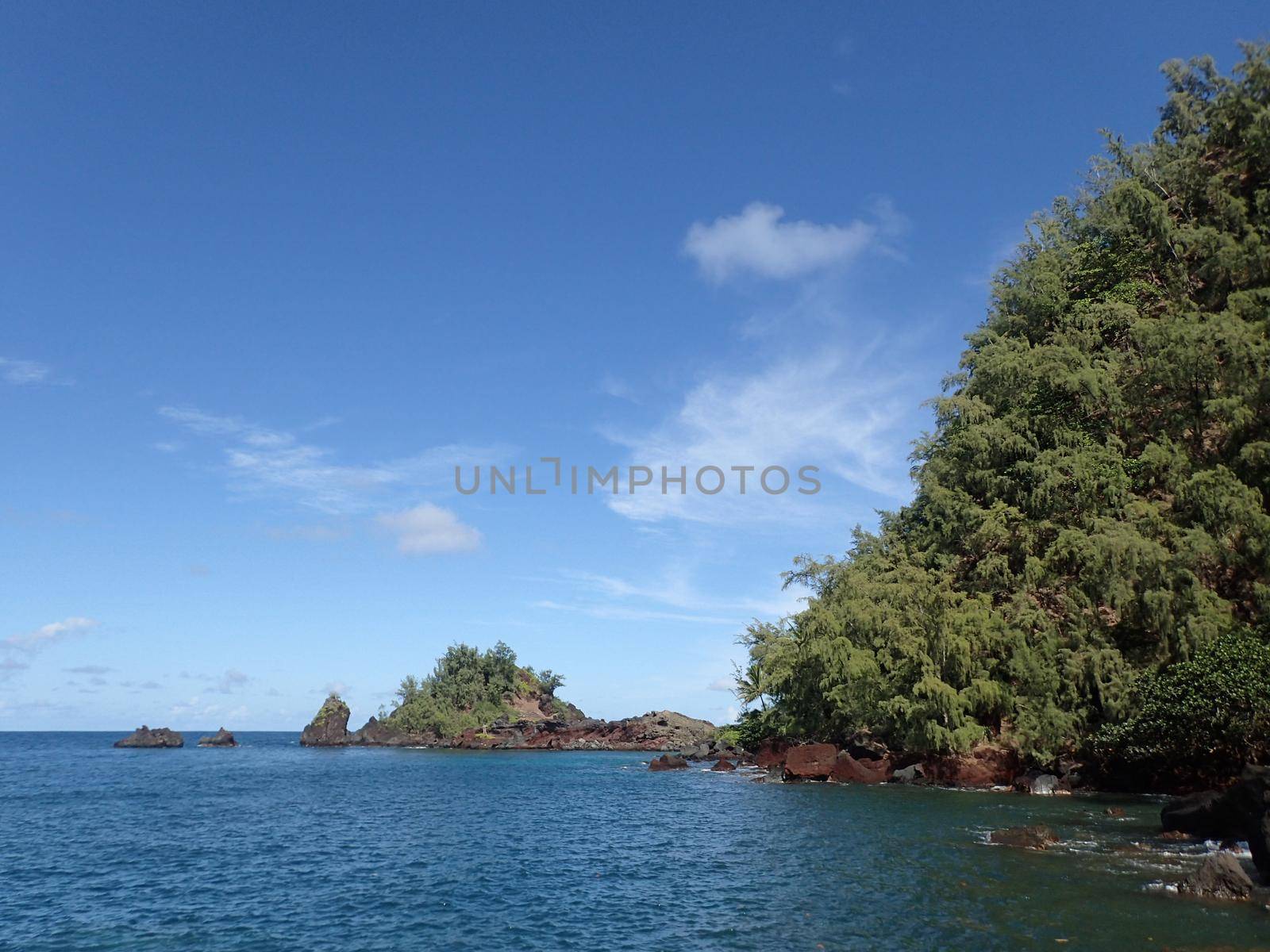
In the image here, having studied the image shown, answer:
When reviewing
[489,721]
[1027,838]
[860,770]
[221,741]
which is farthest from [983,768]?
[221,741]

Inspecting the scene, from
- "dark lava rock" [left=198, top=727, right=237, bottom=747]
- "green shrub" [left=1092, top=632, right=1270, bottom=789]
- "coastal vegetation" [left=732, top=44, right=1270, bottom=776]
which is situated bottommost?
"dark lava rock" [left=198, top=727, right=237, bottom=747]

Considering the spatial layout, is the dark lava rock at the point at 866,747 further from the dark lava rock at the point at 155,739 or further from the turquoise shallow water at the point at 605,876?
the dark lava rock at the point at 155,739

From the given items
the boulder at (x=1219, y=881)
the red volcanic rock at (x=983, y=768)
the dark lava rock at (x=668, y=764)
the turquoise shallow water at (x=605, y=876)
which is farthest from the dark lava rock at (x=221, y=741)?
the boulder at (x=1219, y=881)

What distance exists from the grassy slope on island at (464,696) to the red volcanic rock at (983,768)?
109 metres

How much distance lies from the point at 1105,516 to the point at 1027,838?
86.2ft

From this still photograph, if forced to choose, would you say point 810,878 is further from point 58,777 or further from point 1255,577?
point 58,777

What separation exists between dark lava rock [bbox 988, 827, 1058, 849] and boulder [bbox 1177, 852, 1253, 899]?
674 cm

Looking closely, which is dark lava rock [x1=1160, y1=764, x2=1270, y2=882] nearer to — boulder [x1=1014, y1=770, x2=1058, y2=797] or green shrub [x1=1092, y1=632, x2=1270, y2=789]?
green shrub [x1=1092, y1=632, x2=1270, y2=789]

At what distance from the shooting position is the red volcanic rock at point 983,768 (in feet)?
159

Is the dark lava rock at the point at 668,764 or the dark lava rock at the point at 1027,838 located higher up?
the dark lava rock at the point at 1027,838

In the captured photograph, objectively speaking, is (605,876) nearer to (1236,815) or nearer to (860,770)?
(1236,815)

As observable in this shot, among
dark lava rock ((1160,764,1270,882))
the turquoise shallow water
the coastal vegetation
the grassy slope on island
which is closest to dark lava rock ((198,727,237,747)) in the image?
the grassy slope on island

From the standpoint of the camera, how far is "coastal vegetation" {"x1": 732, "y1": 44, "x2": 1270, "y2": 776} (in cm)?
3922

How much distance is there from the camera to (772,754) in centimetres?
6944
